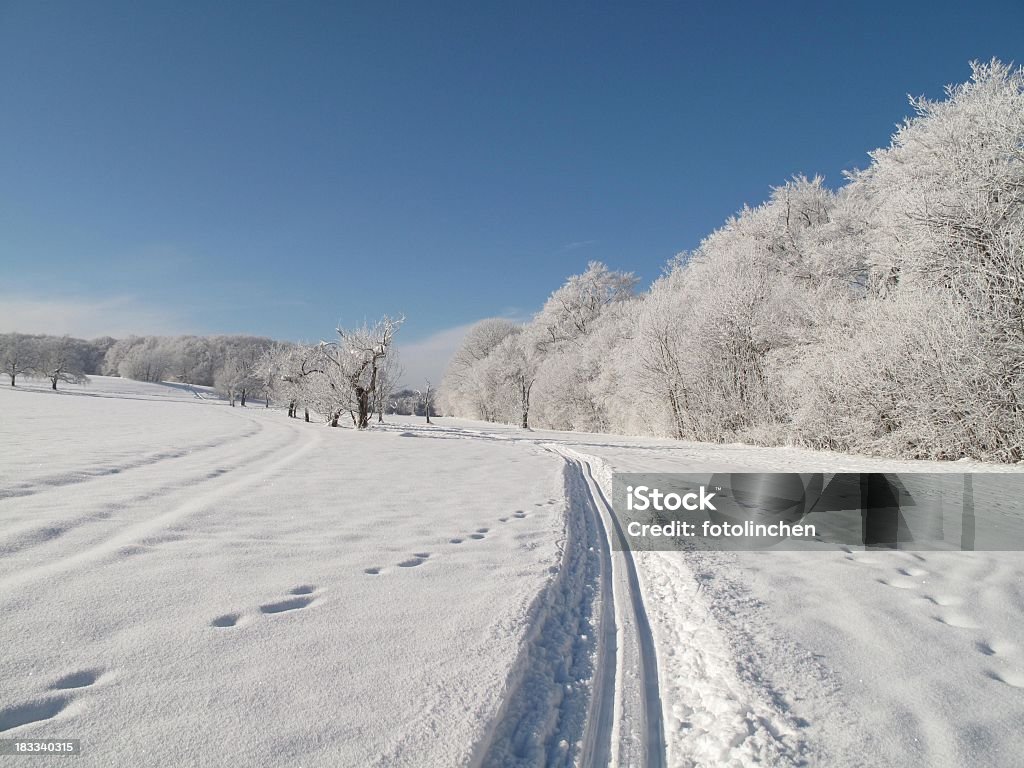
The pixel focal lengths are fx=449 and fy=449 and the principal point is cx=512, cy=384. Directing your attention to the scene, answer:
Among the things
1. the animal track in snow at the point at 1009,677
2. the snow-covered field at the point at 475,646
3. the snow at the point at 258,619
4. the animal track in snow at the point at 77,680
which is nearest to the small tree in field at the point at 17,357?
the snow at the point at 258,619

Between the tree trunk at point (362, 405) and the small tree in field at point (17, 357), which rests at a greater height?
the small tree in field at point (17, 357)

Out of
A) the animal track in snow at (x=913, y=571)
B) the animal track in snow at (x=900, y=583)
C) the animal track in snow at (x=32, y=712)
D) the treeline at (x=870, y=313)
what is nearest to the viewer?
the animal track in snow at (x=32, y=712)

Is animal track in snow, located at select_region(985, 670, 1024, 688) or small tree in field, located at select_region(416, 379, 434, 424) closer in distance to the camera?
animal track in snow, located at select_region(985, 670, 1024, 688)

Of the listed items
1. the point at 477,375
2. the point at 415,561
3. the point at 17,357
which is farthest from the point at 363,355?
the point at 17,357

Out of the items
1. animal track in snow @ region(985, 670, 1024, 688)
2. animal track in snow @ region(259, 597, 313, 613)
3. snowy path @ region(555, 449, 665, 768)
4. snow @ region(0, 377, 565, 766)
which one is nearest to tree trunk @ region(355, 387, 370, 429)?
snow @ region(0, 377, 565, 766)

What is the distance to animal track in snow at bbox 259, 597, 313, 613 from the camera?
8.93ft

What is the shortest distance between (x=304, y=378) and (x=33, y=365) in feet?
176

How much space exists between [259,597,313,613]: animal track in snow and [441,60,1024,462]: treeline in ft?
46.2

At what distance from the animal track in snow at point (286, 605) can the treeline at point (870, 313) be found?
14076 millimetres

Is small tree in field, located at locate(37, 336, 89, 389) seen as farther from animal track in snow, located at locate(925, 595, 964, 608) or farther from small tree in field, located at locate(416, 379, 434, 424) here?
animal track in snow, located at locate(925, 595, 964, 608)

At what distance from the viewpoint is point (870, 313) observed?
44.1 feet

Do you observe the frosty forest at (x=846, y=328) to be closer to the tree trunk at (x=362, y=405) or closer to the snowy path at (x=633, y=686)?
the tree trunk at (x=362, y=405)

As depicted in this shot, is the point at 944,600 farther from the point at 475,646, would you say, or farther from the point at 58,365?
the point at 58,365

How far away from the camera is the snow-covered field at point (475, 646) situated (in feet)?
5.71
